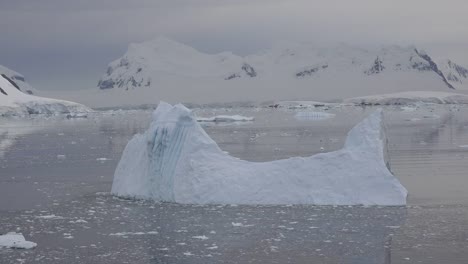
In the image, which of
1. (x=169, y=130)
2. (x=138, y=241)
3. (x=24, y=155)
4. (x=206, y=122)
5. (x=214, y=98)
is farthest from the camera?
(x=214, y=98)

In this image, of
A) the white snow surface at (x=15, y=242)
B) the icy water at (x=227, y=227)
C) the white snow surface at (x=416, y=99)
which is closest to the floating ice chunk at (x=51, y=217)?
the icy water at (x=227, y=227)

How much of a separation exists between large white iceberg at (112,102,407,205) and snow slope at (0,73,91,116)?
67.0m

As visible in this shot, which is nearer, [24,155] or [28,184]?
[28,184]

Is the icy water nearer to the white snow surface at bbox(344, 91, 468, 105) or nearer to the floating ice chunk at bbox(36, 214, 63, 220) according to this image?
the floating ice chunk at bbox(36, 214, 63, 220)

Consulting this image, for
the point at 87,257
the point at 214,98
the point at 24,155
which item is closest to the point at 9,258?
the point at 87,257

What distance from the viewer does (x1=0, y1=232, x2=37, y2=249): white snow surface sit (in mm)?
9914

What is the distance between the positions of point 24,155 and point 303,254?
1762 centimetres

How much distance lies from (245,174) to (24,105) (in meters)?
71.1

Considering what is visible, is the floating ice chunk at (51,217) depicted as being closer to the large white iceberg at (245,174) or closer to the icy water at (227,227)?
the icy water at (227,227)

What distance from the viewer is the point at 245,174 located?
13617mm

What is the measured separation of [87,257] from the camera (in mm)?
9391

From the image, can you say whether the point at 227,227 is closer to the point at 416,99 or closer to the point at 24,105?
the point at 24,105

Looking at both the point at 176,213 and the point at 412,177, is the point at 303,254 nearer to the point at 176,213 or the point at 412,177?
the point at 176,213

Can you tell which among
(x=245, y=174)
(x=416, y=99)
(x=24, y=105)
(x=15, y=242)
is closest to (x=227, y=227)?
(x=245, y=174)
